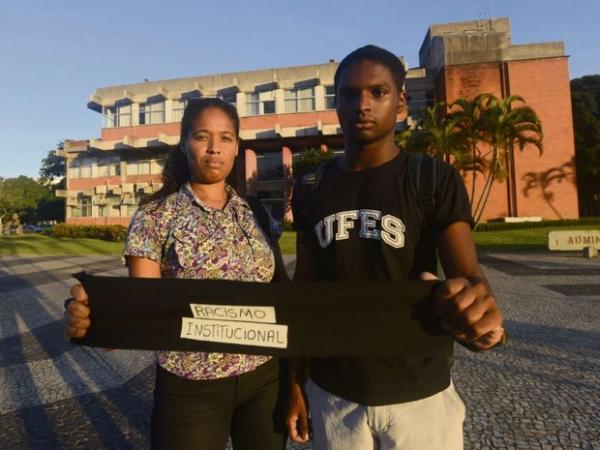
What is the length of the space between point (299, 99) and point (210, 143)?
107 feet

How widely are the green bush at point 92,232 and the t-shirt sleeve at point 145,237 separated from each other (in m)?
26.4

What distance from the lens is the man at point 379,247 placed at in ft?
4.25

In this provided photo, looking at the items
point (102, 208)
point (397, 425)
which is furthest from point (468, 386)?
point (102, 208)

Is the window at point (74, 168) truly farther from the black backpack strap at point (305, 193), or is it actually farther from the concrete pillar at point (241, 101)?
the black backpack strap at point (305, 193)

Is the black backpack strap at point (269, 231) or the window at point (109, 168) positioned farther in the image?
the window at point (109, 168)

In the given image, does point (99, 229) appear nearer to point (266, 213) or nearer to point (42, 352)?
point (42, 352)

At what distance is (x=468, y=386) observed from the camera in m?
3.68

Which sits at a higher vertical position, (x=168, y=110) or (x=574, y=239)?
(x=168, y=110)

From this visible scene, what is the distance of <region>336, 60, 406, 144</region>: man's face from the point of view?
4.67 ft

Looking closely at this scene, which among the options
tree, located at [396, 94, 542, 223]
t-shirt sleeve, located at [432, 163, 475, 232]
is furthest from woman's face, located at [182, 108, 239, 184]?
tree, located at [396, 94, 542, 223]

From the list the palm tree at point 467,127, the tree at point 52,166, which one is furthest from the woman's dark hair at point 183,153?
the tree at point 52,166

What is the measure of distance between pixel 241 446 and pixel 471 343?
109cm

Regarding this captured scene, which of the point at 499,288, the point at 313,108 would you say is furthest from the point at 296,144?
the point at 499,288

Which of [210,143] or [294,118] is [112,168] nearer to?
[294,118]
